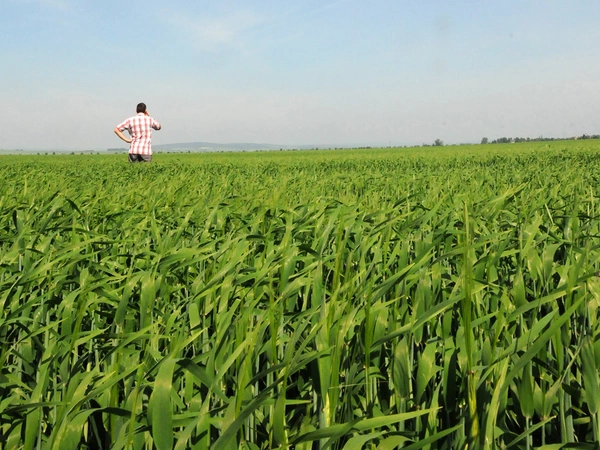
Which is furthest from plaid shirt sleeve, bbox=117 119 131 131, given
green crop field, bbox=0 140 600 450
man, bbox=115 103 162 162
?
green crop field, bbox=0 140 600 450

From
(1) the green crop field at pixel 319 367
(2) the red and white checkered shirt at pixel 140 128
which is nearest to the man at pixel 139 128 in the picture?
(2) the red and white checkered shirt at pixel 140 128

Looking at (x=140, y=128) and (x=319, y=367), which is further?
(x=140, y=128)

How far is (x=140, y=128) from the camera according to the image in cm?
1109

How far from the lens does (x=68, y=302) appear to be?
1.70 metres

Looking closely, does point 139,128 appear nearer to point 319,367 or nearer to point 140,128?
point 140,128

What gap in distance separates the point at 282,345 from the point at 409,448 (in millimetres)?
551

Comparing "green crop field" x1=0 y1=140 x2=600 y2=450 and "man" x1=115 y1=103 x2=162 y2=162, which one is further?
"man" x1=115 y1=103 x2=162 y2=162

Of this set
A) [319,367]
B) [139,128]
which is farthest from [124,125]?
[319,367]

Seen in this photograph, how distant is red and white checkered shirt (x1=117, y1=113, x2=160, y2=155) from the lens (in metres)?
11.0

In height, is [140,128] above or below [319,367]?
above

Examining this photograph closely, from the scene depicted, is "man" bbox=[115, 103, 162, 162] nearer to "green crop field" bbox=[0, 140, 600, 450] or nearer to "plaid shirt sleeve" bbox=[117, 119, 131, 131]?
"plaid shirt sleeve" bbox=[117, 119, 131, 131]

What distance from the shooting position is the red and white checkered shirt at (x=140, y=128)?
10984mm

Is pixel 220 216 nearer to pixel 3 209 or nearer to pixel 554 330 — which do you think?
pixel 3 209

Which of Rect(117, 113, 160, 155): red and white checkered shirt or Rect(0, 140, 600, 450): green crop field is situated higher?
Rect(117, 113, 160, 155): red and white checkered shirt
